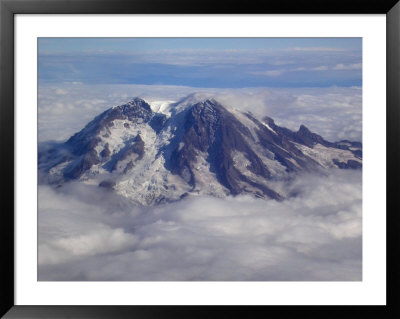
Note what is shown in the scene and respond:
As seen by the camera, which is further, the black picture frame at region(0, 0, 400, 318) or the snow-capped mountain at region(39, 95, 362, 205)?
the snow-capped mountain at region(39, 95, 362, 205)

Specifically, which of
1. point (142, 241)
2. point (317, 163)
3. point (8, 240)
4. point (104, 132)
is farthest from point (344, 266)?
point (8, 240)

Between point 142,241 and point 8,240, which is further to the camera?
point 142,241

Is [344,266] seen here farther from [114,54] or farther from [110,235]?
[114,54]

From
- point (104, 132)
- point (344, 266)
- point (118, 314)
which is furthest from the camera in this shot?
point (104, 132)

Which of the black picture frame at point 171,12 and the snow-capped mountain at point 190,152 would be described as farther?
the snow-capped mountain at point 190,152
